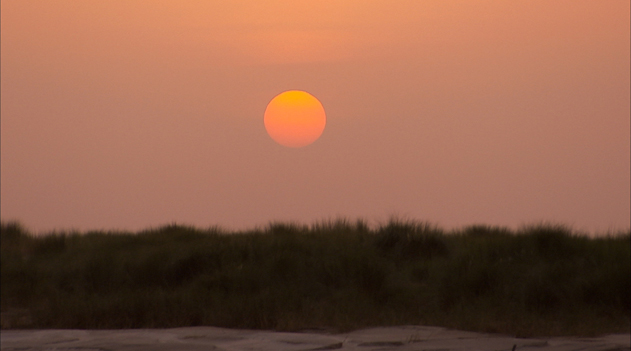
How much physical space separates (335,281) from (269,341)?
3.68 m

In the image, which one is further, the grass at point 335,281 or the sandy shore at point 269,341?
the grass at point 335,281

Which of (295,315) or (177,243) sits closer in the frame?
(295,315)

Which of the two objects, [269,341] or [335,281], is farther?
[335,281]

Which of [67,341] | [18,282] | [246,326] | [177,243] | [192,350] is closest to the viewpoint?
[192,350]

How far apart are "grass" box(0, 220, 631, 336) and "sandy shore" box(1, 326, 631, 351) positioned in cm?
106

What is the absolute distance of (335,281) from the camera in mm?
7789

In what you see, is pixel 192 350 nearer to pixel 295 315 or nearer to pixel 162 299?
pixel 295 315

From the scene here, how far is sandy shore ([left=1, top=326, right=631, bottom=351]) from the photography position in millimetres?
3943

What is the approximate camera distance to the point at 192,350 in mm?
3830

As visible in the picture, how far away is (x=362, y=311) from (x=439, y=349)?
9.25ft

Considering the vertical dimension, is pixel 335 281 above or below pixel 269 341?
below

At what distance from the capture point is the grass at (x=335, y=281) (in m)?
6.30

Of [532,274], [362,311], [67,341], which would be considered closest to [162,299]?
[362,311]

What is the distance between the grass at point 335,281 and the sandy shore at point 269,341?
1064mm
